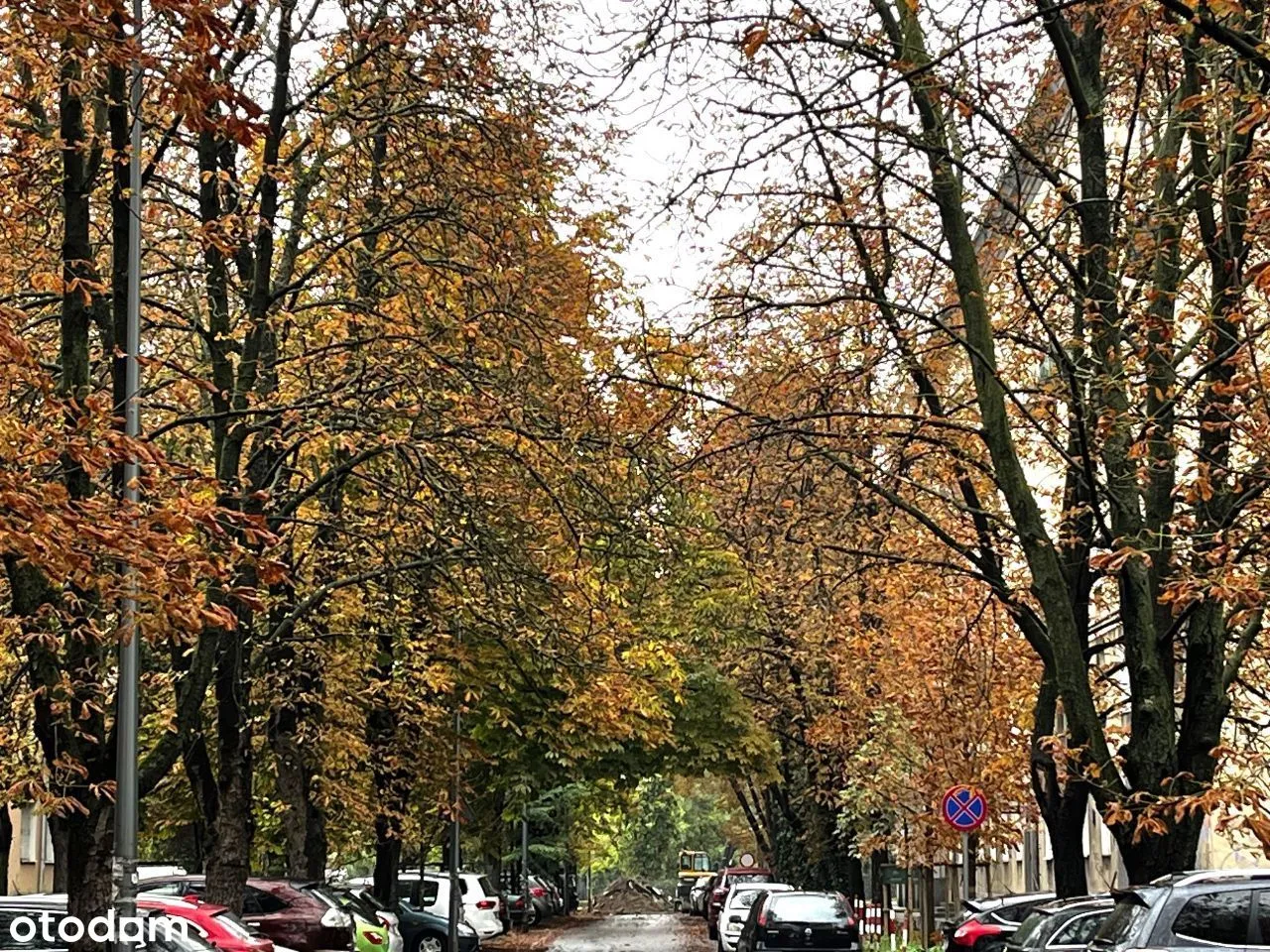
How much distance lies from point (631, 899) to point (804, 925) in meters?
82.1

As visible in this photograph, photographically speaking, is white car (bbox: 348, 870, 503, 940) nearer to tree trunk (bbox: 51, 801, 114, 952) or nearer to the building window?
the building window

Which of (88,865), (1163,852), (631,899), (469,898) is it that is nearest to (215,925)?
(88,865)

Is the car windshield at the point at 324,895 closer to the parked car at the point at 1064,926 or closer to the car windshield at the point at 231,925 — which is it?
the car windshield at the point at 231,925

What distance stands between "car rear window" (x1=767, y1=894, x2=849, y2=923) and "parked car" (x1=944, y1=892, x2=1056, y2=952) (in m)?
4.61

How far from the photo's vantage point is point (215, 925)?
1945 centimetres

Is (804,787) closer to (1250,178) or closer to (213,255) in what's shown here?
(213,255)

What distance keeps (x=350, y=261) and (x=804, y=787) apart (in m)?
28.4

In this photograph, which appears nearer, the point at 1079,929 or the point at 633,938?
the point at 1079,929

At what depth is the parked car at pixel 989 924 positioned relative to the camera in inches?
1029

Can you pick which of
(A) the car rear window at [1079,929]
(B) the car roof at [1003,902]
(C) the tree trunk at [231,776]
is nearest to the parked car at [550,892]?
(B) the car roof at [1003,902]

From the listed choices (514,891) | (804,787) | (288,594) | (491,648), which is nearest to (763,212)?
(288,594)

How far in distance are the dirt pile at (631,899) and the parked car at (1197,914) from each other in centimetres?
8533

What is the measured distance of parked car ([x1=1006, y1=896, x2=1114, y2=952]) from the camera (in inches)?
771

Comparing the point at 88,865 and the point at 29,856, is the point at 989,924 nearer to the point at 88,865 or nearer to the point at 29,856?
the point at 88,865
